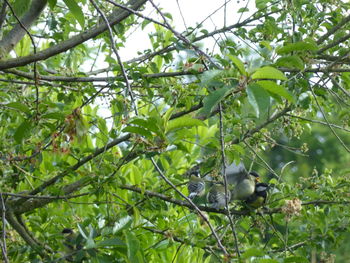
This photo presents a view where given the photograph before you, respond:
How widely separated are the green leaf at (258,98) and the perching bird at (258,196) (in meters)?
1.84

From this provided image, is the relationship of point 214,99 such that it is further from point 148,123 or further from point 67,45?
point 67,45

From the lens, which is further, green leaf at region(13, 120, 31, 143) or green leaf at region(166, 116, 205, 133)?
green leaf at region(13, 120, 31, 143)

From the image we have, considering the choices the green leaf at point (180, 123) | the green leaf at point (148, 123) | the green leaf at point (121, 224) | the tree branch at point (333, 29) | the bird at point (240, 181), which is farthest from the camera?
the bird at point (240, 181)

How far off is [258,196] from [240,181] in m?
0.21

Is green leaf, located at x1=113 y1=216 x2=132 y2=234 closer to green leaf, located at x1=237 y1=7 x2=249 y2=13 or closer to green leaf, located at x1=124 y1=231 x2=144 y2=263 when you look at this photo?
green leaf, located at x1=124 y1=231 x2=144 y2=263

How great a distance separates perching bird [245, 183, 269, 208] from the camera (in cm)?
347

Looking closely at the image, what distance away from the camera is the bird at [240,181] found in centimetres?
360

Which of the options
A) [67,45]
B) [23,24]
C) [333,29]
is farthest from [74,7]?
[333,29]

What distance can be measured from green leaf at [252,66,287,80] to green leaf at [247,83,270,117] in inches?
1.2

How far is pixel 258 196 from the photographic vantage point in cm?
358

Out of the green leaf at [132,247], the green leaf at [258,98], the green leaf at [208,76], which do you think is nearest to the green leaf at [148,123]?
the green leaf at [208,76]

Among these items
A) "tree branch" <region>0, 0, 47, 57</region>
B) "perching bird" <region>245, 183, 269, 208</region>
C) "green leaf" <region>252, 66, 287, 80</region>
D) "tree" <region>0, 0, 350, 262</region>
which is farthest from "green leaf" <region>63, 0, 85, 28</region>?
"perching bird" <region>245, 183, 269, 208</region>

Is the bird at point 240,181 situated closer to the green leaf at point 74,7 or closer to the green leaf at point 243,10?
the green leaf at point 243,10

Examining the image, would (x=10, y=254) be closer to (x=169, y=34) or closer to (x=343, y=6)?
(x=169, y=34)
